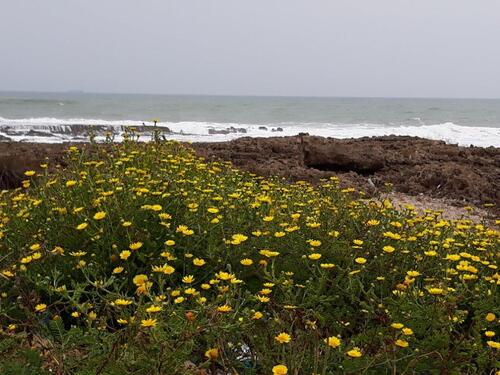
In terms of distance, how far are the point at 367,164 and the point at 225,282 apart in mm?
7504

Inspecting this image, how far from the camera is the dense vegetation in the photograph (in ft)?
7.36

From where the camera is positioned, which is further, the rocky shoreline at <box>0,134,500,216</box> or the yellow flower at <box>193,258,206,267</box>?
the rocky shoreline at <box>0,134,500,216</box>

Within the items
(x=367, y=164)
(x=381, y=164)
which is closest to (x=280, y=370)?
(x=367, y=164)

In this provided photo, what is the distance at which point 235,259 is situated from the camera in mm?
3338

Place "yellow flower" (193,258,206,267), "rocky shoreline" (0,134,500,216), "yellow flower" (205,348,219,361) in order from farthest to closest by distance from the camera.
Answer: "rocky shoreline" (0,134,500,216), "yellow flower" (193,258,206,267), "yellow flower" (205,348,219,361)

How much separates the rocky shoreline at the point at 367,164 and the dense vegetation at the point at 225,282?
14.1 feet

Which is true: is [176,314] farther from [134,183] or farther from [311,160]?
[311,160]

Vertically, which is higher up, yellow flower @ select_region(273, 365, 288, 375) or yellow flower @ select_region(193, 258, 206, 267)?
yellow flower @ select_region(193, 258, 206, 267)

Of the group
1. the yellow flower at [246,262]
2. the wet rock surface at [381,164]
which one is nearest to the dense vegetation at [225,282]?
the yellow flower at [246,262]

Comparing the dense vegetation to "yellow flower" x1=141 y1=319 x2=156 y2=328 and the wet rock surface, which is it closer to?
"yellow flower" x1=141 y1=319 x2=156 y2=328

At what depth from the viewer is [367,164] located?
1020 centimetres

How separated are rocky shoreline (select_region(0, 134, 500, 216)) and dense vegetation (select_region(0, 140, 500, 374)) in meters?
4.31

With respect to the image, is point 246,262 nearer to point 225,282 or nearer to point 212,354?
point 225,282

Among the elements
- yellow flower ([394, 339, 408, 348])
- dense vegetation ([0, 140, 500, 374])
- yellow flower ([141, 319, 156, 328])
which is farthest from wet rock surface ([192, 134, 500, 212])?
yellow flower ([141, 319, 156, 328])
